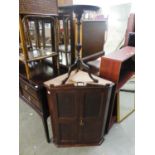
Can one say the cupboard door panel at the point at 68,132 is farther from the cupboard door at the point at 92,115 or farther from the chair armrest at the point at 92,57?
the chair armrest at the point at 92,57

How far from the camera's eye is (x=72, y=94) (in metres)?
1.19

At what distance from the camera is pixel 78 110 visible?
1273mm

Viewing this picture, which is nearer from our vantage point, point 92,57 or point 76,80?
point 76,80

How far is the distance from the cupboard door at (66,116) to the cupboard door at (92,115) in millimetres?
73

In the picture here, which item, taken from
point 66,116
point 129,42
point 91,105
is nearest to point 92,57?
point 129,42

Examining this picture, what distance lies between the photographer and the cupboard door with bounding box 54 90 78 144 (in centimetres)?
121

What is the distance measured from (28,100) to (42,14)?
0.94 meters

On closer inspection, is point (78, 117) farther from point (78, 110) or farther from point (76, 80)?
point (76, 80)

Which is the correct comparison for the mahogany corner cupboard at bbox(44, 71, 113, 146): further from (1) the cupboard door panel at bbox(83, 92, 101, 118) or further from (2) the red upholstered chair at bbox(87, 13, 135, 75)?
(2) the red upholstered chair at bbox(87, 13, 135, 75)

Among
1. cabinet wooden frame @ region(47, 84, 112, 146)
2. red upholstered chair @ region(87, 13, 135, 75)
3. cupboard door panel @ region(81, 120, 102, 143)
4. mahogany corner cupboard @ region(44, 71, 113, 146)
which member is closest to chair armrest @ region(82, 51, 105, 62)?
red upholstered chair @ region(87, 13, 135, 75)

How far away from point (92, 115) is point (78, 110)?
158 millimetres

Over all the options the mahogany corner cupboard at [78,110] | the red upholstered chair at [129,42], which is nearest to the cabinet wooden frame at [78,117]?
the mahogany corner cupboard at [78,110]
